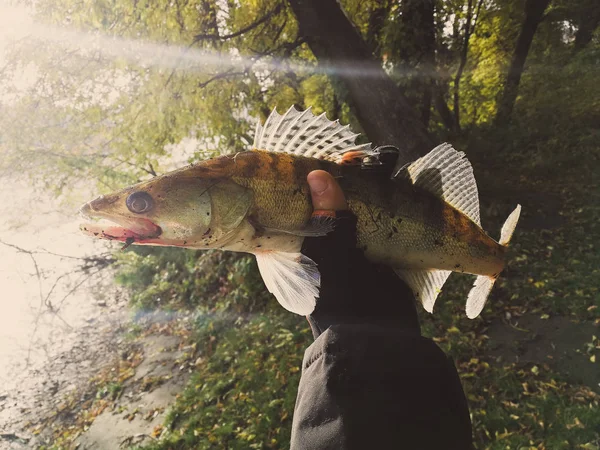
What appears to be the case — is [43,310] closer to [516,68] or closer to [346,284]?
[346,284]

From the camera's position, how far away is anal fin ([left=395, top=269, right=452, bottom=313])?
2660mm

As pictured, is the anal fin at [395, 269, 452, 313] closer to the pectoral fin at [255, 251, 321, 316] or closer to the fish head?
the pectoral fin at [255, 251, 321, 316]

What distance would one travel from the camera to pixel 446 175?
2590 mm

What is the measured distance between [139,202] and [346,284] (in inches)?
52.4

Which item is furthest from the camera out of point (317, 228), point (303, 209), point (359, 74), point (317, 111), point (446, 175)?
point (317, 111)

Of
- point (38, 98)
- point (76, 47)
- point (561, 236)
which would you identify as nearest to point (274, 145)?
point (561, 236)

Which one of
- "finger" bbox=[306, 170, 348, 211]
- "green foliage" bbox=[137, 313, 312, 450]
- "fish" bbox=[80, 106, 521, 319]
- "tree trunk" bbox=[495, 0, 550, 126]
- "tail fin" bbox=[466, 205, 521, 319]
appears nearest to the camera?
"fish" bbox=[80, 106, 521, 319]

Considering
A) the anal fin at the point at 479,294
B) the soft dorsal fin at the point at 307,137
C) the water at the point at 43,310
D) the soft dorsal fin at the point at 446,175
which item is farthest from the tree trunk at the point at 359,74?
the water at the point at 43,310

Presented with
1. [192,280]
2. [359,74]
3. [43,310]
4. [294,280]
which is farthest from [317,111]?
[43,310]

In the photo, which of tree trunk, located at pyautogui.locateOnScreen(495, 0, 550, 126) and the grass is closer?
the grass

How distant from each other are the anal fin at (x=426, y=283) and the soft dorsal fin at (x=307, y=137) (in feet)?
3.03

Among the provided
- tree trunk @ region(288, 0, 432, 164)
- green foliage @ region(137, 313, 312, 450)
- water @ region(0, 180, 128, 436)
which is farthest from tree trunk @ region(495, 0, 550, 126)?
water @ region(0, 180, 128, 436)

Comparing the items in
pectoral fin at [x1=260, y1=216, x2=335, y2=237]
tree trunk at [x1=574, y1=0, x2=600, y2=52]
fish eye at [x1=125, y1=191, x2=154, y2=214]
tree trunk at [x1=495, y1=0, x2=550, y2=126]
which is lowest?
pectoral fin at [x1=260, y1=216, x2=335, y2=237]

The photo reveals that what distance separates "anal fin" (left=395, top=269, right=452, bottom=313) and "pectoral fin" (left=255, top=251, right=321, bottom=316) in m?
0.78
